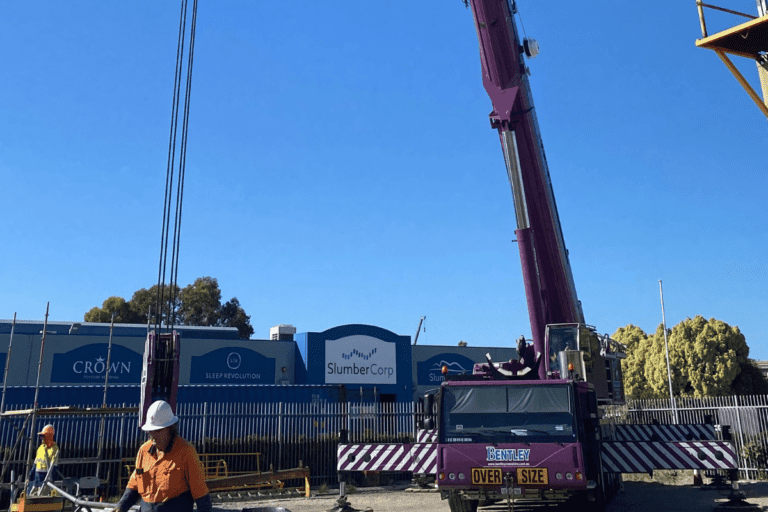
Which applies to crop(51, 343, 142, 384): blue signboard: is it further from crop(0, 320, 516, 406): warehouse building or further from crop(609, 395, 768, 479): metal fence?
crop(609, 395, 768, 479): metal fence

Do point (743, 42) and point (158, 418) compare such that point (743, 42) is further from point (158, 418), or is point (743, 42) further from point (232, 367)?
point (232, 367)

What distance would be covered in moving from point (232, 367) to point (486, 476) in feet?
85.7

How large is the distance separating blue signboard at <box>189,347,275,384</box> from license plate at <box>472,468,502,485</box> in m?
25.5

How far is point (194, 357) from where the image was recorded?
33562 mm

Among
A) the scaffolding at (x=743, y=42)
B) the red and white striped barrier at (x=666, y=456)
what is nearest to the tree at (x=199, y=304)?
the red and white striped barrier at (x=666, y=456)

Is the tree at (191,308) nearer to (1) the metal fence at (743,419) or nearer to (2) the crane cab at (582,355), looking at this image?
(1) the metal fence at (743,419)

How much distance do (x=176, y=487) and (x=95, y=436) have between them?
14667mm

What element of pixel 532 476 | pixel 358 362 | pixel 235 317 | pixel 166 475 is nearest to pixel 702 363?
pixel 358 362

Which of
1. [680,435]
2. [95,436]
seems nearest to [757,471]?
[680,435]

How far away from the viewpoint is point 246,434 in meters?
19.4

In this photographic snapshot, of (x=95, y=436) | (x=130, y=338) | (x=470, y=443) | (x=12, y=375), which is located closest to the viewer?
(x=470, y=443)

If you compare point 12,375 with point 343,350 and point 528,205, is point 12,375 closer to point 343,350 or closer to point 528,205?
point 343,350

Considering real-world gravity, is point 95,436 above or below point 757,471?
above

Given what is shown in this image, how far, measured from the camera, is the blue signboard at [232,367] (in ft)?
110
